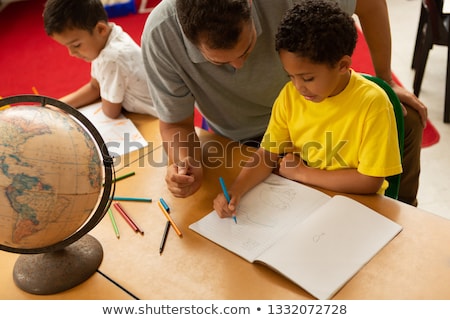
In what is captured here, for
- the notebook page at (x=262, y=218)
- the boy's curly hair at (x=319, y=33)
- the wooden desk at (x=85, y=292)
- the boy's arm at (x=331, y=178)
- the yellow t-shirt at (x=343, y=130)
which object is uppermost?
the boy's curly hair at (x=319, y=33)

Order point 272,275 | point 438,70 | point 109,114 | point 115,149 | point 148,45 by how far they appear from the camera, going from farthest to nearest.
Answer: point 438,70, point 109,114, point 115,149, point 148,45, point 272,275

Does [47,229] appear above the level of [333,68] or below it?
below

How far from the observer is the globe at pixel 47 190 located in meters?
1.07

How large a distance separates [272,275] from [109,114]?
1.08 m

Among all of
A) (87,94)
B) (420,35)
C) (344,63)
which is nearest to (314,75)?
(344,63)

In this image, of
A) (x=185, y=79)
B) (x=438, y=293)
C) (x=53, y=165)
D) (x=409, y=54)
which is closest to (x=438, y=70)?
(x=409, y=54)

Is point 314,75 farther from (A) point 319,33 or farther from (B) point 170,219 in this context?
(B) point 170,219

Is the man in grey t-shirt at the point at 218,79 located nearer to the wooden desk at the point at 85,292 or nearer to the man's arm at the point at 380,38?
the man's arm at the point at 380,38

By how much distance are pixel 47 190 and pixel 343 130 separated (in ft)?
2.50

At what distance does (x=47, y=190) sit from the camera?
3.57 ft

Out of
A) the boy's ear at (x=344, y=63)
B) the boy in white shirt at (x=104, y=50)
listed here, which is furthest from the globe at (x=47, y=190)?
the boy in white shirt at (x=104, y=50)

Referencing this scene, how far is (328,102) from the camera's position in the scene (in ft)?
4.43

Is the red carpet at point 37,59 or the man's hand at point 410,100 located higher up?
the man's hand at point 410,100
